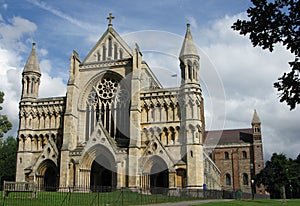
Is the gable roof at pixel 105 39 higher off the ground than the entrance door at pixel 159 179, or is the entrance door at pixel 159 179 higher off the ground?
the gable roof at pixel 105 39

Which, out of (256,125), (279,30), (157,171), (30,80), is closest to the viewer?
(279,30)

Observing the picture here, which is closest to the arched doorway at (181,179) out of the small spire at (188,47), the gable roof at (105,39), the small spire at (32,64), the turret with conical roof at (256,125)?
the small spire at (188,47)

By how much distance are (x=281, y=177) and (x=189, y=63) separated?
1600 cm

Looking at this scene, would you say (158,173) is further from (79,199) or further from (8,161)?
(8,161)

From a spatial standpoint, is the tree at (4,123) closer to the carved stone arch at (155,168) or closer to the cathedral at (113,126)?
the cathedral at (113,126)

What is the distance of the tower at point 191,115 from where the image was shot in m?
36.9

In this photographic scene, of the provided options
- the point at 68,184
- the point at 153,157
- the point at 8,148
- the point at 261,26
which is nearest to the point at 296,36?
the point at 261,26

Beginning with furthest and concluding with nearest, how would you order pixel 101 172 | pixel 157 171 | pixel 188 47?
pixel 101 172
pixel 188 47
pixel 157 171

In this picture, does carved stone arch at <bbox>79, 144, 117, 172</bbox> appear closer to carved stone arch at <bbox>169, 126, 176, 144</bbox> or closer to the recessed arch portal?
the recessed arch portal

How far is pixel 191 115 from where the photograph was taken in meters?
38.2

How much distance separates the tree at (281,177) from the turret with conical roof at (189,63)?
1349 centimetres

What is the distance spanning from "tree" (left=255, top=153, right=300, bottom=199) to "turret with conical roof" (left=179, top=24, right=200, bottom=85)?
13487mm

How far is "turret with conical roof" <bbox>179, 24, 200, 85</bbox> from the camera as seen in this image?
130ft

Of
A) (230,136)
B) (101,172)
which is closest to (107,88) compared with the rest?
(101,172)
